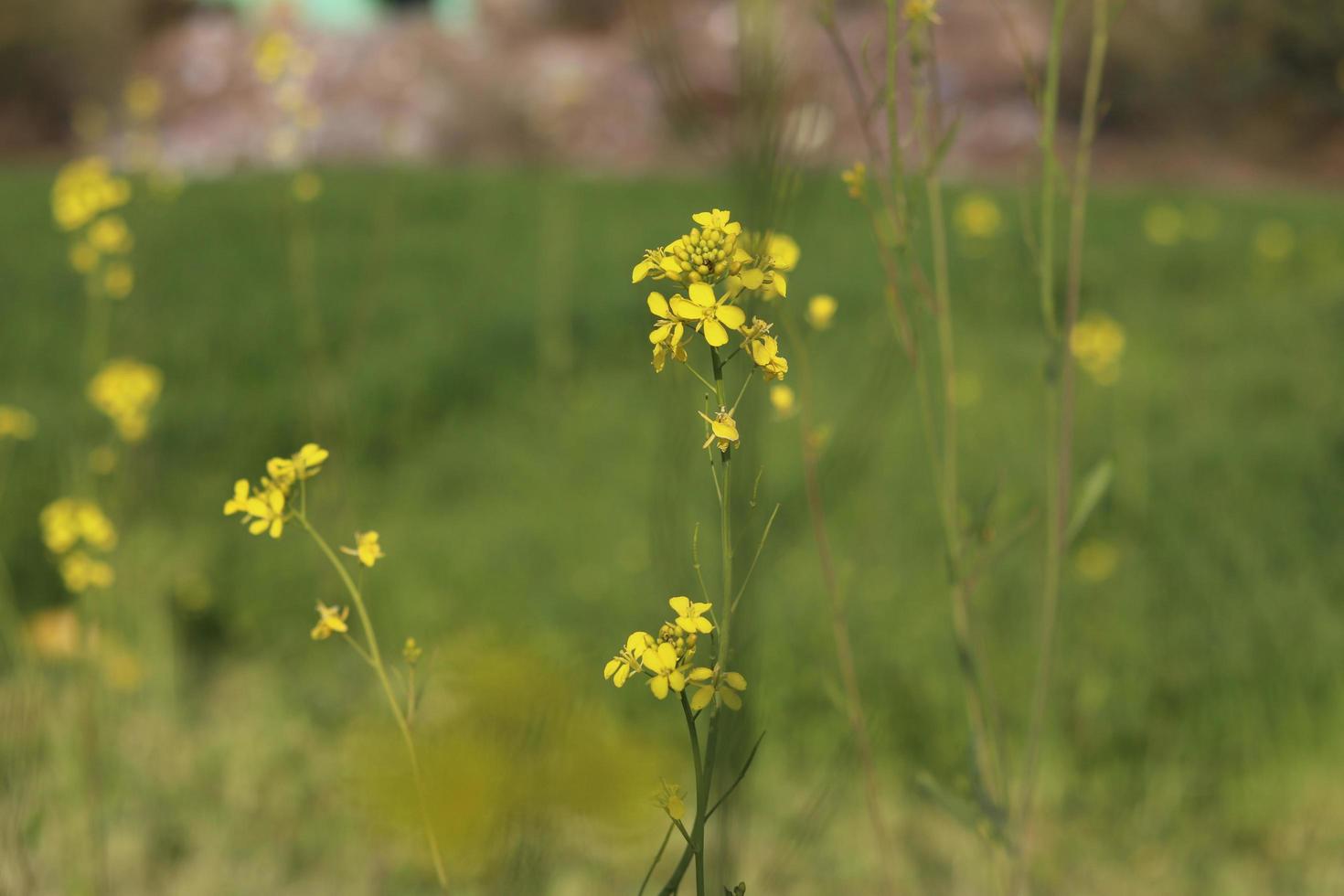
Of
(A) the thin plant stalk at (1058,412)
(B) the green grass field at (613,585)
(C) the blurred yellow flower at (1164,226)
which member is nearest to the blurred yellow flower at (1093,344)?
(B) the green grass field at (613,585)

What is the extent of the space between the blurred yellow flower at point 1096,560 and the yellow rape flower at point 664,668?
7.12 ft

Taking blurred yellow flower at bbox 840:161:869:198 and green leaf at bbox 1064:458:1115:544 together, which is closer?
blurred yellow flower at bbox 840:161:869:198

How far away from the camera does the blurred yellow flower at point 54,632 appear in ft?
6.96

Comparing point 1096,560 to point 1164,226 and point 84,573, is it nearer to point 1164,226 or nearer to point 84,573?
point 84,573

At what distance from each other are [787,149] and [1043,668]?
0.43m

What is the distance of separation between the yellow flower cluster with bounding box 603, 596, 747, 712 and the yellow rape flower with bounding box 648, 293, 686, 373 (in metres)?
0.10

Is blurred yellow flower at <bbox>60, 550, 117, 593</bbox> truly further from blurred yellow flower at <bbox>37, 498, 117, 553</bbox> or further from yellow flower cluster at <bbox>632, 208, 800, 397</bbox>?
yellow flower cluster at <bbox>632, 208, 800, 397</bbox>

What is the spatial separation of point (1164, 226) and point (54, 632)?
5.05 metres

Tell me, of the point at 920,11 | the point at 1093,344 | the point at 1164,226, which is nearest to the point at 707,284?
the point at 920,11

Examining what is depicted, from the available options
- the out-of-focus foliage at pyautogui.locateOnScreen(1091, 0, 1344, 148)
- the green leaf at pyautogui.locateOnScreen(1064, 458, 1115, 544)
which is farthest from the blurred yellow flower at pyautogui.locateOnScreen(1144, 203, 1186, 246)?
the green leaf at pyautogui.locateOnScreen(1064, 458, 1115, 544)

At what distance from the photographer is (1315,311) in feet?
13.8

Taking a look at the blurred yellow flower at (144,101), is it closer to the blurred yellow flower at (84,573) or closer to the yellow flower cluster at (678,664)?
the blurred yellow flower at (84,573)

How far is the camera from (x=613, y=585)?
255 centimetres

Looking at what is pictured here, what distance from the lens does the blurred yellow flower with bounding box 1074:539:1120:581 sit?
96.9 inches
